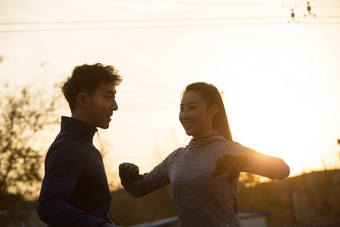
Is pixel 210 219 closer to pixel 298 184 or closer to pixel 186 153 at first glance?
pixel 186 153

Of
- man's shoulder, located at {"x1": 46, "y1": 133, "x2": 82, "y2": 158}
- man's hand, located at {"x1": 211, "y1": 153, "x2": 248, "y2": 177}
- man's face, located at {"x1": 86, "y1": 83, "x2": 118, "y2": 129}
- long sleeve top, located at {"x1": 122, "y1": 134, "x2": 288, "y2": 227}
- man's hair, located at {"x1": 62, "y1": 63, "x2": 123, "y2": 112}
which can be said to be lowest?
long sleeve top, located at {"x1": 122, "y1": 134, "x2": 288, "y2": 227}

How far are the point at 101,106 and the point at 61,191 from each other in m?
0.83

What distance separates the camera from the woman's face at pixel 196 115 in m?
4.02

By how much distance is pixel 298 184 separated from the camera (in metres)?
49.0

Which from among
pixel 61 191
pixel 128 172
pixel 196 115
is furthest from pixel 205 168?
pixel 61 191

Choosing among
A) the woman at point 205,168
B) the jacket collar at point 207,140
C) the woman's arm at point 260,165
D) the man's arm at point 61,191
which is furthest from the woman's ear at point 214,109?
the man's arm at point 61,191

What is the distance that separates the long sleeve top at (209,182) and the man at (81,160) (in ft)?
2.21

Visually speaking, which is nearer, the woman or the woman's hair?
the woman

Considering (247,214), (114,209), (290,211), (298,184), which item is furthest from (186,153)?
(298,184)

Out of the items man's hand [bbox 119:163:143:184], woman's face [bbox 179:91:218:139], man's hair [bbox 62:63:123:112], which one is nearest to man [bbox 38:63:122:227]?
man's hair [bbox 62:63:123:112]

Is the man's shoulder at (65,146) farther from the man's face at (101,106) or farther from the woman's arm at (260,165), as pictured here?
the woman's arm at (260,165)

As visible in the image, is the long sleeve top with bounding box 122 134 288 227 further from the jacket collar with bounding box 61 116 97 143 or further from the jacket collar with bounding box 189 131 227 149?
the jacket collar with bounding box 61 116 97 143

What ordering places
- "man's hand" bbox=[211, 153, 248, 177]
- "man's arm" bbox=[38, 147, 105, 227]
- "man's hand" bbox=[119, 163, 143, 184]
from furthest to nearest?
1. "man's hand" bbox=[119, 163, 143, 184]
2. "man's hand" bbox=[211, 153, 248, 177]
3. "man's arm" bbox=[38, 147, 105, 227]

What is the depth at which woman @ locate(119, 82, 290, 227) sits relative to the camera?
350 centimetres
